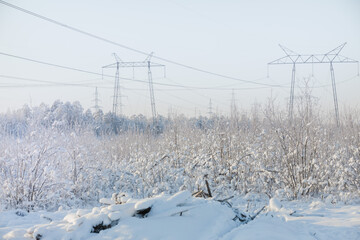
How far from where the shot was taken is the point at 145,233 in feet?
12.8

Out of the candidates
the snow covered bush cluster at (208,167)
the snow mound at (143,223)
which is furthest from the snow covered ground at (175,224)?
the snow covered bush cluster at (208,167)

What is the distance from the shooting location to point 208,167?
9.11m

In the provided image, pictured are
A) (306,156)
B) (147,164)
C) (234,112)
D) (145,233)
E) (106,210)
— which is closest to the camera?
(145,233)

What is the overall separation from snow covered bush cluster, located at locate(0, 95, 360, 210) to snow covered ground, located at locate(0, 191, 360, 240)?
2396mm

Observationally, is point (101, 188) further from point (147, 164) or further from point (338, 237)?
point (338, 237)

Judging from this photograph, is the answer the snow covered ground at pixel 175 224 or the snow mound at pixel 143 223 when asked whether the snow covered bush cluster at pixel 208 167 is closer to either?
the snow covered ground at pixel 175 224

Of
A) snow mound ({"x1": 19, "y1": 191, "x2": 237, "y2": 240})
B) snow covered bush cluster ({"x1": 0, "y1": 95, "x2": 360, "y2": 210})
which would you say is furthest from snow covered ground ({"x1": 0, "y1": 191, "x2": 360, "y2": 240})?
snow covered bush cluster ({"x1": 0, "y1": 95, "x2": 360, "y2": 210})

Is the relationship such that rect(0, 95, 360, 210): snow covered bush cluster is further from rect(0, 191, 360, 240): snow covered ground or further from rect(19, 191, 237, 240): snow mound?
rect(19, 191, 237, 240): snow mound

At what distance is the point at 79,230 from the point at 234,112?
792cm

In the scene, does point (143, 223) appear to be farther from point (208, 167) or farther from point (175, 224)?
point (208, 167)

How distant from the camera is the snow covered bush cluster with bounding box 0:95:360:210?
24.9 ft

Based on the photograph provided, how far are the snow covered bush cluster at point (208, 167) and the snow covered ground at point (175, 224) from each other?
2396mm

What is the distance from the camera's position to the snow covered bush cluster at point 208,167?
7.58 m

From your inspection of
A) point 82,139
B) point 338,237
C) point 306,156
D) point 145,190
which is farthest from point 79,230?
point 82,139
